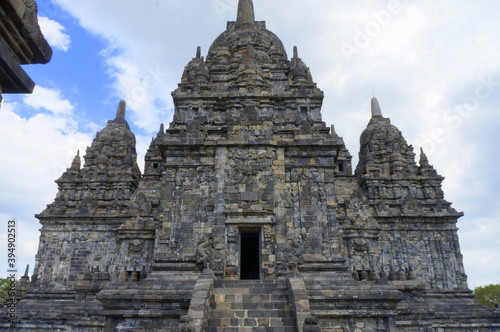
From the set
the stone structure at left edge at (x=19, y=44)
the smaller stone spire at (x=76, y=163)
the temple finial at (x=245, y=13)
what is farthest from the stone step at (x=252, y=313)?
the smaller stone spire at (x=76, y=163)

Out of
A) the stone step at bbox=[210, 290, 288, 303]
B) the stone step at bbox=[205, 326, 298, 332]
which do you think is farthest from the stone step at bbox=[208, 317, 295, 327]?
the stone step at bbox=[210, 290, 288, 303]

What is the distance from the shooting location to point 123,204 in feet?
76.7

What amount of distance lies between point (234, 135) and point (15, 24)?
39.7 ft

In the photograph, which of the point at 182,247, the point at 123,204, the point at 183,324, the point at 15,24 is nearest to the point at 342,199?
the point at 182,247

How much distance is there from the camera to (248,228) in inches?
553

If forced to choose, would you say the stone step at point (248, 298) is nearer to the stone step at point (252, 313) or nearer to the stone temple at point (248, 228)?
the stone temple at point (248, 228)

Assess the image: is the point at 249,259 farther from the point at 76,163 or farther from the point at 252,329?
the point at 76,163

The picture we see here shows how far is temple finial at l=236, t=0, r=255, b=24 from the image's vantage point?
24.2m

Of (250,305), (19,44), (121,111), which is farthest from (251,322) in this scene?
(121,111)

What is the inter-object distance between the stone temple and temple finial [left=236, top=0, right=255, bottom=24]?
127 millimetres

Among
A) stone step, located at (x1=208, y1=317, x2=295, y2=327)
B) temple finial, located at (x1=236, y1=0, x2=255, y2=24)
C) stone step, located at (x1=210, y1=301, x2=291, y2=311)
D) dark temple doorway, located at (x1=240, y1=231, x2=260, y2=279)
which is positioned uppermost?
temple finial, located at (x1=236, y1=0, x2=255, y2=24)

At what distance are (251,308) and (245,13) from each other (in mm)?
19609

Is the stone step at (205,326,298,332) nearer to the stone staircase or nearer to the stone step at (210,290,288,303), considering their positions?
the stone staircase

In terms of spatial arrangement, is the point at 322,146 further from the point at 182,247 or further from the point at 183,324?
the point at 183,324
